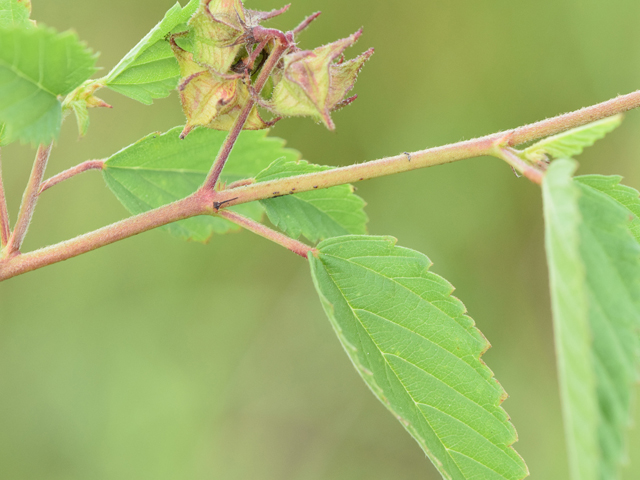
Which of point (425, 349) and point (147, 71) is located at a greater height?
point (147, 71)

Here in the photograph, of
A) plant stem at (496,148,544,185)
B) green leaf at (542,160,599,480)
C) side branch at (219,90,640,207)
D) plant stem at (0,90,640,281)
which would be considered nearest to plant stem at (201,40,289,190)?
plant stem at (0,90,640,281)

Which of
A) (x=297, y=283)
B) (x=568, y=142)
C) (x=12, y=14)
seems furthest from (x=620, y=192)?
(x=297, y=283)

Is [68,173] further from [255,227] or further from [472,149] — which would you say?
[472,149]

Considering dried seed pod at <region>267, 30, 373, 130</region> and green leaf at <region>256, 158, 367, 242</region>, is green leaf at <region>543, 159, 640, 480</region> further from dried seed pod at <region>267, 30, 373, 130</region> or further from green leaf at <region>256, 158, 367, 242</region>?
green leaf at <region>256, 158, 367, 242</region>

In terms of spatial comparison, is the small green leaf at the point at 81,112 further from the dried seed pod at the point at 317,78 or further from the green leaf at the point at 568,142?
the green leaf at the point at 568,142

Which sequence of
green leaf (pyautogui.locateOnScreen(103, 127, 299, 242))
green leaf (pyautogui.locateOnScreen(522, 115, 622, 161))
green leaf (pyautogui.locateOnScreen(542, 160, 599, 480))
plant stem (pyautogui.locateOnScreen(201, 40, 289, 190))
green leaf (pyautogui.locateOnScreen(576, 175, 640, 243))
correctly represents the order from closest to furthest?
green leaf (pyautogui.locateOnScreen(542, 160, 599, 480)) → green leaf (pyautogui.locateOnScreen(522, 115, 622, 161)) → plant stem (pyautogui.locateOnScreen(201, 40, 289, 190)) → green leaf (pyautogui.locateOnScreen(576, 175, 640, 243)) → green leaf (pyautogui.locateOnScreen(103, 127, 299, 242))
